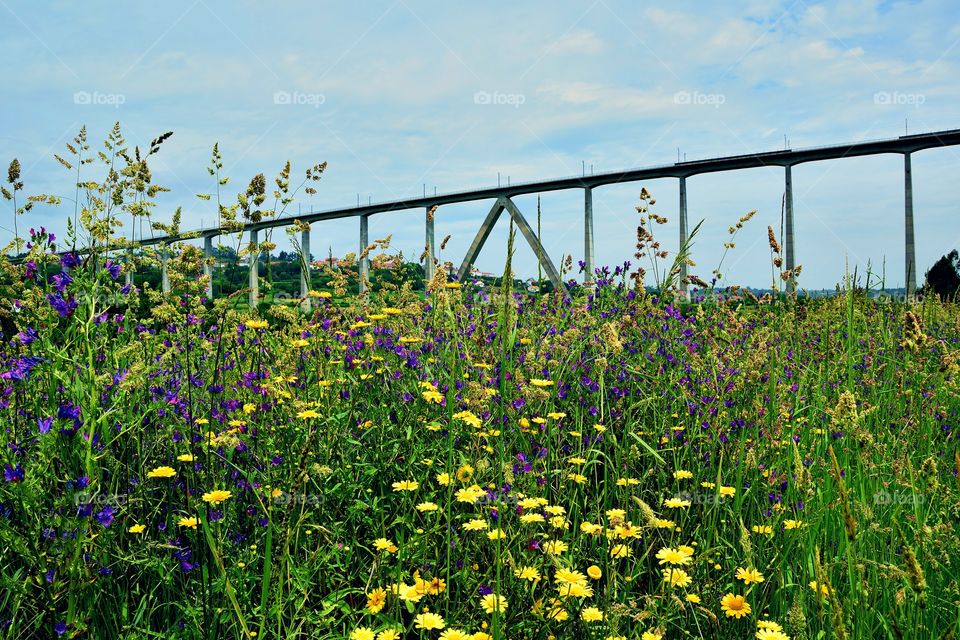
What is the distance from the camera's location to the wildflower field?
5.14 ft

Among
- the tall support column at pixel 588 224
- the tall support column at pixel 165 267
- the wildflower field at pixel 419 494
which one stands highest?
the tall support column at pixel 588 224

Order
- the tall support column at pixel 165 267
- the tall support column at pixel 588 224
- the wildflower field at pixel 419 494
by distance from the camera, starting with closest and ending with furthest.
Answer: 1. the wildflower field at pixel 419 494
2. the tall support column at pixel 165 267
3. the tall support column at pixel 588 224

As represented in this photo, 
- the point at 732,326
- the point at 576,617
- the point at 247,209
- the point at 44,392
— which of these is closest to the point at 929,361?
the point at 732,326

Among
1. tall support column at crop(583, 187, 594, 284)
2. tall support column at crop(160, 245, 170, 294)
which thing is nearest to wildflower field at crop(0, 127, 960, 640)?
tall support column at crop(160, 245, 170, 294)

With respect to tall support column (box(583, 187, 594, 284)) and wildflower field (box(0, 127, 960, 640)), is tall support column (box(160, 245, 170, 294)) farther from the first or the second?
tall support column (box(583, 187, 594, 284))

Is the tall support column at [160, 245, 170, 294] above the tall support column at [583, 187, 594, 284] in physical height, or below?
below

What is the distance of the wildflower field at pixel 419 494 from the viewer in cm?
157

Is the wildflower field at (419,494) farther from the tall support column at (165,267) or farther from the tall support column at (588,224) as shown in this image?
the tall support column at (588,224)

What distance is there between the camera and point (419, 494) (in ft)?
6.96

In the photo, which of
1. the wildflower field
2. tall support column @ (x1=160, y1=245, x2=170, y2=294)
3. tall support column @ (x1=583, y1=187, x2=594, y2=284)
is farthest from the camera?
tall support column @ (x1=583, y1=187, x2=594, y2=284)

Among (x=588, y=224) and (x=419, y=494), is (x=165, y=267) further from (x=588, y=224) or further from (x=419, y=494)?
(x=588, y=224)

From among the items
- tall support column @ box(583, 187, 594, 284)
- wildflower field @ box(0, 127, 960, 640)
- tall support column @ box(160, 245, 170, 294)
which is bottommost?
wildflower field @ box(0, 127, 960, 640)

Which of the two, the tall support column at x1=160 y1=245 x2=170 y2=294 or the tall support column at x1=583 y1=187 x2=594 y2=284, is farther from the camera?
the tall support column at x1=583 y1=187 x2=594 y2=284

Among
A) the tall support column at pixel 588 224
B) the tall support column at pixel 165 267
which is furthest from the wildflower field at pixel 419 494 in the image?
the tall support column at pixel 588 224
